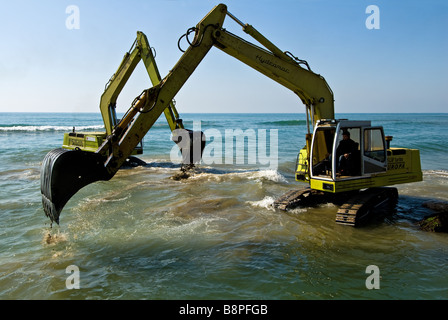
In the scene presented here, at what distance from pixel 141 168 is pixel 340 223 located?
1047 centimetres

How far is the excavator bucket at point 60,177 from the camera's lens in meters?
6.76

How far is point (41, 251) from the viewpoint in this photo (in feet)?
21.5

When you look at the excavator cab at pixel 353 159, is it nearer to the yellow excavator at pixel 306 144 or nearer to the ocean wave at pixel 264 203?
the yellow excavator at pixel 306 144

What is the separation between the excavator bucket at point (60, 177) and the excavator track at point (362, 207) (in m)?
5.60

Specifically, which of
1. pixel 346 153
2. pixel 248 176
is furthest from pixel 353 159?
pixel 248 176

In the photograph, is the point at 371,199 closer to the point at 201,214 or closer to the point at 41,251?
the point at 201,214

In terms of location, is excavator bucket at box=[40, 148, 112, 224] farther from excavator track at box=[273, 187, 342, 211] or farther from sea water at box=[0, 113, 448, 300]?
excavator track at box=[273, 187, 342, 211]

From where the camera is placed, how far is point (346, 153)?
26.3 ft

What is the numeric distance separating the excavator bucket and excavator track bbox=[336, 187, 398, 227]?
18.4ft

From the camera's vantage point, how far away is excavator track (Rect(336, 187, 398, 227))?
775 cm

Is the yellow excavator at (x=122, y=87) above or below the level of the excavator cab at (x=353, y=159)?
above

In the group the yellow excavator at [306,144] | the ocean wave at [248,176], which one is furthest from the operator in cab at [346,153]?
the ocean wave at [248,176]

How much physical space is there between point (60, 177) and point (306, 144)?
5.59m
